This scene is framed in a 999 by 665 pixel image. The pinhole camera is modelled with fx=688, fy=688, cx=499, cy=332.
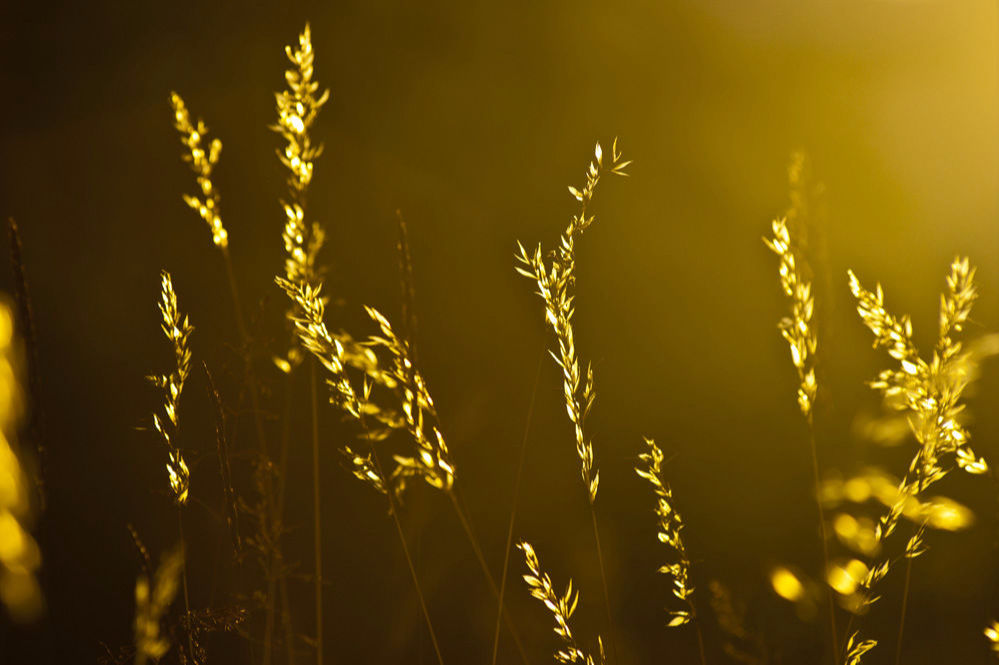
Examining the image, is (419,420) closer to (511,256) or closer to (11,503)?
(11,503)

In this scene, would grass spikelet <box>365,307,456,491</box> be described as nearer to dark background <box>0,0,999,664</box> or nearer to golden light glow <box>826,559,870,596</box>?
golden light glow <box>826,559,870,596</box>

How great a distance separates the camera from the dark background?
1.15m

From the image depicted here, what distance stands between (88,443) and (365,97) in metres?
0.79

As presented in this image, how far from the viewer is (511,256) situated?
1400 mm

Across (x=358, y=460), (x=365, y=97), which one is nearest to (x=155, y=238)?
(x=365, y=97)

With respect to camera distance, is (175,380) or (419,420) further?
(175,380)

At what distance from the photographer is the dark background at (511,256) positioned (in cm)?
115

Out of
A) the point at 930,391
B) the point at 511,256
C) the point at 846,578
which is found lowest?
the point at 846,578

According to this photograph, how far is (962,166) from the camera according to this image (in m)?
1.54

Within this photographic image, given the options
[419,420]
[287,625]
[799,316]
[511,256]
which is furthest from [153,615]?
[511,256]

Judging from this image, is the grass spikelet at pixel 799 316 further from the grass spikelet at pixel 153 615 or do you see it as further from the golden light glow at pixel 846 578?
the grass spikelet at pixel 153 615

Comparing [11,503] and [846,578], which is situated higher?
[11,503]

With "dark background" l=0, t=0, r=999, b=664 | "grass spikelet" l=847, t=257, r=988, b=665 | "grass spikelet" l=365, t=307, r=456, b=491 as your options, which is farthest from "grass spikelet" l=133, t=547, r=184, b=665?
"dark background" l=0, t=0, r=999, b=664

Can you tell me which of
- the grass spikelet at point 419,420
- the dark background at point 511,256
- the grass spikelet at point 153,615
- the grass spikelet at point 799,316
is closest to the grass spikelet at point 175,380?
the grass spikelet at point 153,615
